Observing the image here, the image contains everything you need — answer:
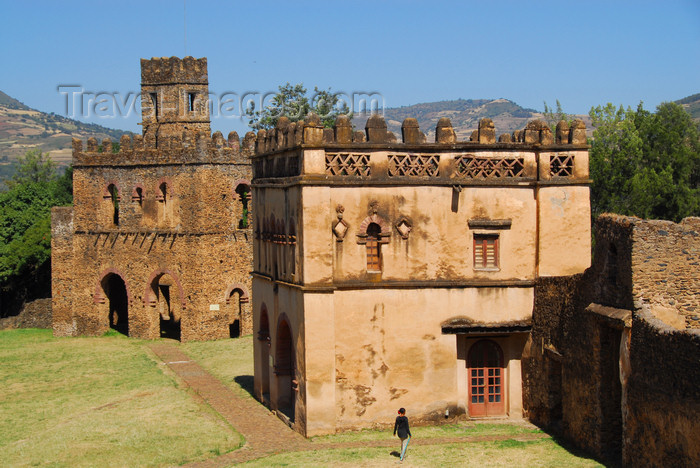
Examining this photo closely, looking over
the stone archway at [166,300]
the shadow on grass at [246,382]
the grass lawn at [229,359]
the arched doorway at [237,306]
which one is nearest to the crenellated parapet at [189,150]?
the stone archway at [166,300]

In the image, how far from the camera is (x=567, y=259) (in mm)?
21359

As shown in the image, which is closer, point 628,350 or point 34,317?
point 628,350

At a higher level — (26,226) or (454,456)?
(26,226)

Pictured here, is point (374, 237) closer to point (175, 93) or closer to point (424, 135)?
point (424, 135)

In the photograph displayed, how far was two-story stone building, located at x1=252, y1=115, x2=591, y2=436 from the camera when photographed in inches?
814

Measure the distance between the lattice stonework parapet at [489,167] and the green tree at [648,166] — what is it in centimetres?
2073

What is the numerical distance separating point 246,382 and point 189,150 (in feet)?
45.9

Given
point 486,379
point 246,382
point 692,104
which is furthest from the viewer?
point 692,104

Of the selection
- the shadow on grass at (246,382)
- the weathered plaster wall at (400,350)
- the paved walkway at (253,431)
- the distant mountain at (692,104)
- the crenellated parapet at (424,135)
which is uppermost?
the distant mountain at (692,104)

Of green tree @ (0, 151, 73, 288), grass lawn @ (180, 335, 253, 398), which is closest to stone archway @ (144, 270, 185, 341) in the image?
grass lawn @ (180, 335, 253, 398)

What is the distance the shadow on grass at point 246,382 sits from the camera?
28000mm

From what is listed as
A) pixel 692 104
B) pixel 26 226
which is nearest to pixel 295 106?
pixel 26 226

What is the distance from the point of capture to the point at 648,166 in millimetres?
45344

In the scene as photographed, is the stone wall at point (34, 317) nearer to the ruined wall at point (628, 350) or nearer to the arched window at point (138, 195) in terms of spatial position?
the arched window at point (138, 195)
